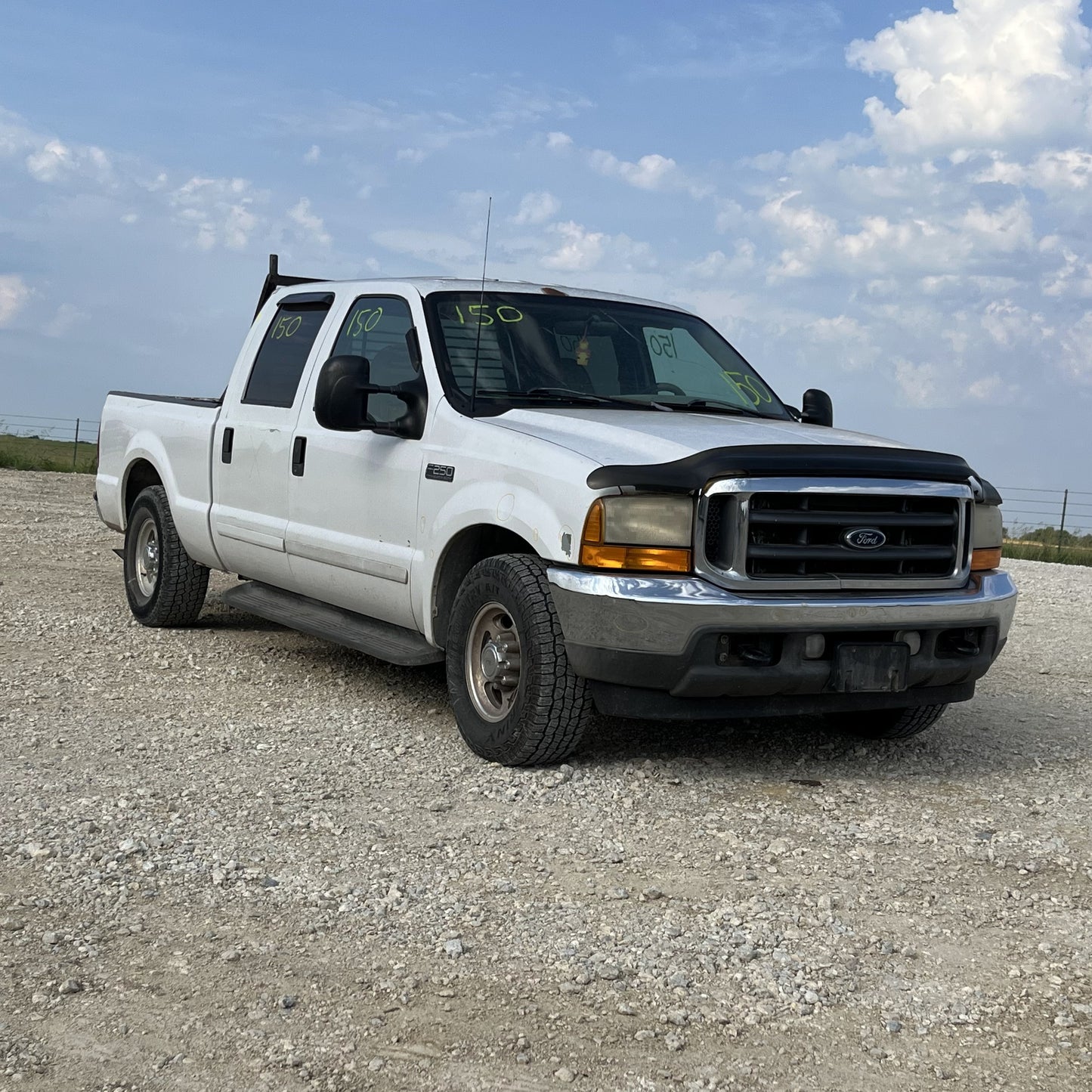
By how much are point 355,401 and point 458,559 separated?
2.67 ft

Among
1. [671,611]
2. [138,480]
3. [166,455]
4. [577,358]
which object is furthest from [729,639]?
[138,480]

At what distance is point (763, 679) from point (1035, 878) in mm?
1144

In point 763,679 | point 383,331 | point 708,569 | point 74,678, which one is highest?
point 383,331

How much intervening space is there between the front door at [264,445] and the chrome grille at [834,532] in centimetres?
281

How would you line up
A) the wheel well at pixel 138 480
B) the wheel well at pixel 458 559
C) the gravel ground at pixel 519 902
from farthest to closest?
the wheel well at pixel 138 480
the wheel well at pixel 458 559
the gravel ground at pixel 519 902

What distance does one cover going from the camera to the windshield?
607cm

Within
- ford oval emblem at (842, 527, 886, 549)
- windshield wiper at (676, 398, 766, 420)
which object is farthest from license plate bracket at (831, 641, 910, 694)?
windshield wiper at (676, 398, 766, 420)

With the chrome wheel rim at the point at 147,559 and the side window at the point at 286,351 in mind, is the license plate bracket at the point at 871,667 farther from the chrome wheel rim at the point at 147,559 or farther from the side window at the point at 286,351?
the chrome wheel rim at the point at 147,559

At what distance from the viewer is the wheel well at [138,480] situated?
29.3 feet

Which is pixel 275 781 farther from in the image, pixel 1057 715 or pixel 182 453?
pixel 1057 715

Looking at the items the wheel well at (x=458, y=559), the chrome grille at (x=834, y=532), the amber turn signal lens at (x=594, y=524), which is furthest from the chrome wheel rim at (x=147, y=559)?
the chrome grille at (x=834, y=532)

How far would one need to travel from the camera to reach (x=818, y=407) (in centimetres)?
716

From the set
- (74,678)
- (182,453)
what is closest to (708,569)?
(74,678)

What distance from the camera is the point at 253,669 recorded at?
7.44 meters
